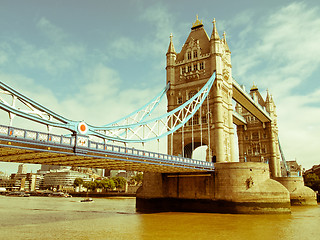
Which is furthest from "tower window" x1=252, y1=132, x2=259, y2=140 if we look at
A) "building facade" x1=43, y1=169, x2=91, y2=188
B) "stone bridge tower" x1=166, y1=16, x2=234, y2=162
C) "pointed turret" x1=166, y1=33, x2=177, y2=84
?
"building facade" x1=43, y1=169, x2=91, y2=188

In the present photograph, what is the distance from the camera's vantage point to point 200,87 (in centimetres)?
4391

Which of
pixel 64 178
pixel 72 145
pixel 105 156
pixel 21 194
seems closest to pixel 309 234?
pixel 105 156

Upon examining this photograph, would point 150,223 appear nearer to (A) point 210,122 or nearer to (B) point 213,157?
(B) point 213,157

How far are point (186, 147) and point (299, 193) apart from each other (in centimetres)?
2290

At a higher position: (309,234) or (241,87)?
(241,87)

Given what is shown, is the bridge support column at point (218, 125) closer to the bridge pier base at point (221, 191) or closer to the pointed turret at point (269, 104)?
the bridge pier base at point (221, 191)

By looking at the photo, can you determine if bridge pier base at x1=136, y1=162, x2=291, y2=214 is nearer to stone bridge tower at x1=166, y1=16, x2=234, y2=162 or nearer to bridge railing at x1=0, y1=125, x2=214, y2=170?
stone bridge tower at x1=166, y1=16, x2=234, y2=162

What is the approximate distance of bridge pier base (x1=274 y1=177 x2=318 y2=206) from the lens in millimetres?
50875

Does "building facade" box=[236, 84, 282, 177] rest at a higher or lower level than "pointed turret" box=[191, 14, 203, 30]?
lower

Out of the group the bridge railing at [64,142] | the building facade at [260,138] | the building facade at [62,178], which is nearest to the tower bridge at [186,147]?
the bridge railing at [64,142]

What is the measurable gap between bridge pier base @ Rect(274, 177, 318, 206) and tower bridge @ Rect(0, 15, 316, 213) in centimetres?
16

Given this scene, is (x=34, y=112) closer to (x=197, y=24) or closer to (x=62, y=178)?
(x=197, y=24)

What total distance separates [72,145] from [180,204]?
20280 mm

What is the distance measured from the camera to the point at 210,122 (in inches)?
1656
